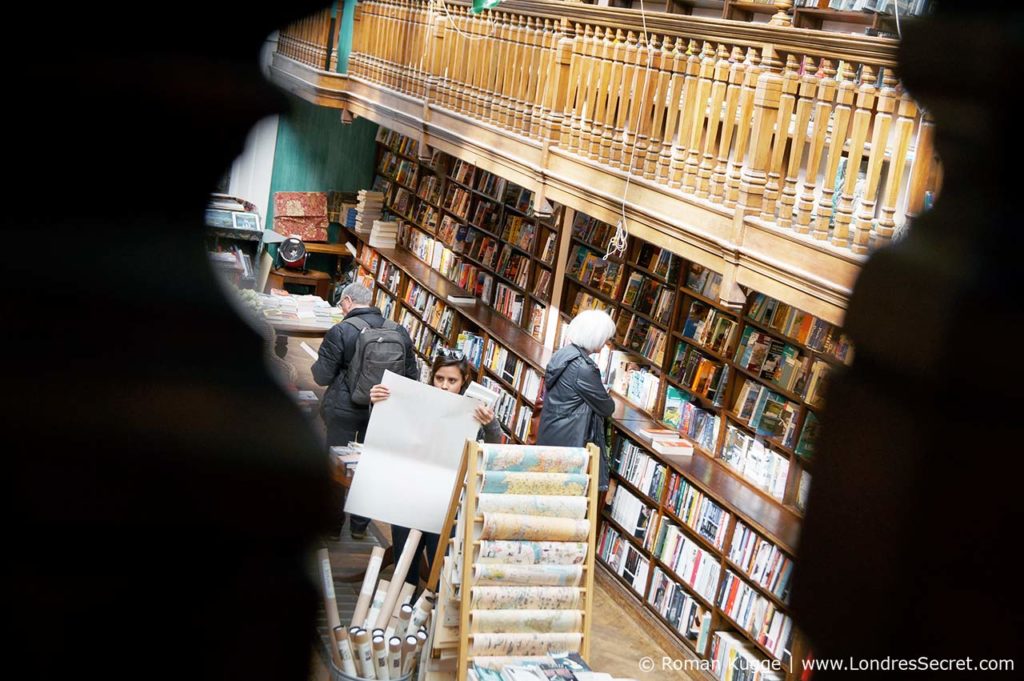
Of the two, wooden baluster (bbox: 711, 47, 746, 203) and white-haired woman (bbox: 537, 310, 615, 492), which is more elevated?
wooden baluster (bbox: 711, 47, 746, 203)

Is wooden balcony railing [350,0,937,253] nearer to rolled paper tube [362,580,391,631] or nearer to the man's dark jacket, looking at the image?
the man's dark jacket

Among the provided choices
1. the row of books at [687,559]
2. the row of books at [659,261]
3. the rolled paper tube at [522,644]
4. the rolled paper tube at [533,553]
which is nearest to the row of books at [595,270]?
the row of books at [659,261]

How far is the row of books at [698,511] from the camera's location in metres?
6.73

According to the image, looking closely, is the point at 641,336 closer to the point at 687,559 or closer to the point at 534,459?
the point at 687,559

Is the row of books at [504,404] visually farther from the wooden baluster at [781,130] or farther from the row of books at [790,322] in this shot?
the wooden baluster at [781,130]

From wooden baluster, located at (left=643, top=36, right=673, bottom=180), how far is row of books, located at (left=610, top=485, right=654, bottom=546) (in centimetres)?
242

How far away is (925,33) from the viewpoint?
11.2 inches

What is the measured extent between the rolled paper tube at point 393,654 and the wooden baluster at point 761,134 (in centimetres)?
250

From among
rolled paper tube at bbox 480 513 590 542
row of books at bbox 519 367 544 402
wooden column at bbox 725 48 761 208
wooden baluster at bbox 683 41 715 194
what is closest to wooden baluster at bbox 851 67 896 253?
wooden column at bbox 725 48 761 208

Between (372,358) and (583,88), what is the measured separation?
2.12 m

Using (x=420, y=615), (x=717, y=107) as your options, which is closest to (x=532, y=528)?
(x=420, y=615)

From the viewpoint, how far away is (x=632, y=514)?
25.0 ft

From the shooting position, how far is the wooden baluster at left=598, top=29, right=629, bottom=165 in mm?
6480

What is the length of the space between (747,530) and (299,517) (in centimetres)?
645
